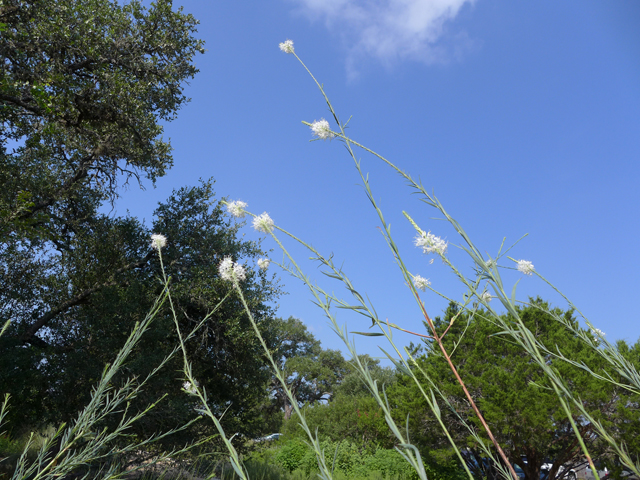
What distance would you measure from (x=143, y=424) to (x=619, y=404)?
27.1 ft

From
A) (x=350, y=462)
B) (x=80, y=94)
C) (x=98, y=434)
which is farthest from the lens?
(x=350, y=462)

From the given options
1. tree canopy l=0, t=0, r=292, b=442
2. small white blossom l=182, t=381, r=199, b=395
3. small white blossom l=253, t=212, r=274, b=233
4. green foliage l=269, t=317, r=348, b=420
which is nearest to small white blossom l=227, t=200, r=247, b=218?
small white blossom l=253, t=212, r=274, b=233

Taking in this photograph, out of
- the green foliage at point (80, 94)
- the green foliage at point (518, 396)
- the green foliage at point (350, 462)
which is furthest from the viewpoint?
the green foliage at point (350, 462)

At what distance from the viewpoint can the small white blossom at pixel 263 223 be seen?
1.00 meters

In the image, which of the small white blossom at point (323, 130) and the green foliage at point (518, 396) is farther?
the green foliage at point (518, 396)

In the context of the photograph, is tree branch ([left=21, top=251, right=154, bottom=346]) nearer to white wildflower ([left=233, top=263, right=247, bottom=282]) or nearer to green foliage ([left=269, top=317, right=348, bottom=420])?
white wildflower ([left=233, top=263, right=247, bottom=282])

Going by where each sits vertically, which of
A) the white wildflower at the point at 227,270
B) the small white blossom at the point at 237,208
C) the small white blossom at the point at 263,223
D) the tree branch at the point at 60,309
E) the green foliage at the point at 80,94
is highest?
the green foliage at the point at 80,94

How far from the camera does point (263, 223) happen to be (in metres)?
1.00

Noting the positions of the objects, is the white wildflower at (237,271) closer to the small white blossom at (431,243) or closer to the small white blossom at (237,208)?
the small white blossom at (237,208)

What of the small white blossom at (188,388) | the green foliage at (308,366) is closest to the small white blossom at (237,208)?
the small white blossom at (188,388)

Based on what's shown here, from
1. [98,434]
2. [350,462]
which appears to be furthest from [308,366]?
[98,434]

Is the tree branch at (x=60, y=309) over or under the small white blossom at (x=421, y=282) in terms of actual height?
over

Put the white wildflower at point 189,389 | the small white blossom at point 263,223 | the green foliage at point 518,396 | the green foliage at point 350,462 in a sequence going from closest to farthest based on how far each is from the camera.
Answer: the white wildflower at point 189,389, the small white blossom at point 263,223, the green foliage at point 518,396, the green foliage at point 350,462

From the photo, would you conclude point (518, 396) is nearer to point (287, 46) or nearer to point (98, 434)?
point (98, 434)
